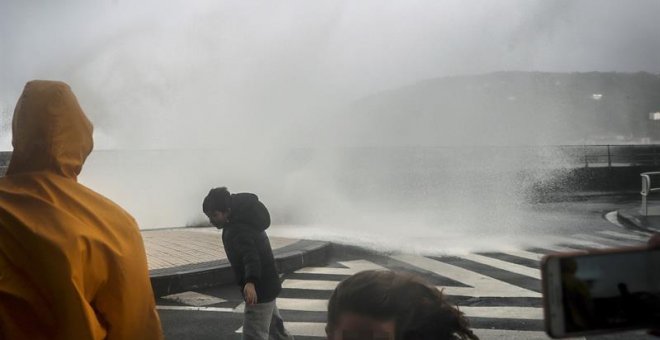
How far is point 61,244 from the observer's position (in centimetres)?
198

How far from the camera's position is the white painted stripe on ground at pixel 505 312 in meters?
6.21

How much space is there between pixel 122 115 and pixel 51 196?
25.6 m

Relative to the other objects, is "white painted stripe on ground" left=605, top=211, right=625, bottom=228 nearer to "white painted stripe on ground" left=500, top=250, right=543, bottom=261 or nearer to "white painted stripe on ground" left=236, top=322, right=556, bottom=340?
"white painted stripe on ground" left=500, top=250, right=543, bottom=261

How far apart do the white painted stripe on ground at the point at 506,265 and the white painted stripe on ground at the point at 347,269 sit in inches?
60.5

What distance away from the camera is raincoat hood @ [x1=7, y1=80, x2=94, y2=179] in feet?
7.06

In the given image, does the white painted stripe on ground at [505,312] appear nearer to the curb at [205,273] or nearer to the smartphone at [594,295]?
the curb at [205,273]

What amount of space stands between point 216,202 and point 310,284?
3.79 meters

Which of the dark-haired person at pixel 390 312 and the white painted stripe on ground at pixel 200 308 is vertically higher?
the dark-haired person at pixel 390 312

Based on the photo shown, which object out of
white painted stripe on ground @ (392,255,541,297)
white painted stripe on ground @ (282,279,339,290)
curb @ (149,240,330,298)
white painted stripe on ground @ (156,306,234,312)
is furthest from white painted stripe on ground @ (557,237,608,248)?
white painted stripe on ground @ (156,306,234,312)

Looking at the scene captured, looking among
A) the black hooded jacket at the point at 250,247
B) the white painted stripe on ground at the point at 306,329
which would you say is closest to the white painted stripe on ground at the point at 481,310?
the white painted stripe on ground at the point at 306,329

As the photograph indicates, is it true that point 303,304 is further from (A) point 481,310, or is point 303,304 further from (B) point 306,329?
(A) point 481,310

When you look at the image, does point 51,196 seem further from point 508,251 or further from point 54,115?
point 508,251

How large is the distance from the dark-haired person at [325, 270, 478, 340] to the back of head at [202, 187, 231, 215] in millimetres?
2951

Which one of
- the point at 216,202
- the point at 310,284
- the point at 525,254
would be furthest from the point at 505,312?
the point at 525,254
